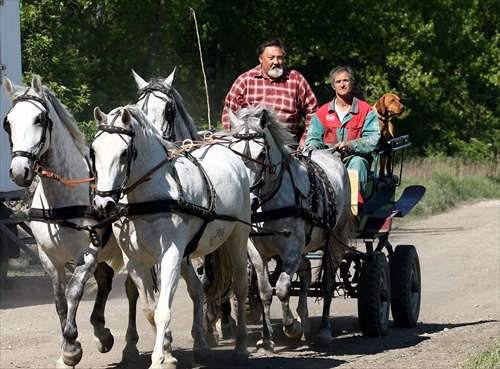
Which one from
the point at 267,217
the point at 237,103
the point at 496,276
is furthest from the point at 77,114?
the point at 267,217

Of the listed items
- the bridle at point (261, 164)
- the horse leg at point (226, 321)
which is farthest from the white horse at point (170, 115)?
the bridle at point (261, 164)

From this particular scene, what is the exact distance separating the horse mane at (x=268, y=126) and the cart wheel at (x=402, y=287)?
2.08 meters

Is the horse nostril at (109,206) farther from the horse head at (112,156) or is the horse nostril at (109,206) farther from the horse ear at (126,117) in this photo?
the horse ear at (126,117)

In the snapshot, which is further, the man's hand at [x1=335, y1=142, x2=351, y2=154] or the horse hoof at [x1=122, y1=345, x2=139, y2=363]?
the man's hand at [x1=335, y1=142, x2=351, y2=154]

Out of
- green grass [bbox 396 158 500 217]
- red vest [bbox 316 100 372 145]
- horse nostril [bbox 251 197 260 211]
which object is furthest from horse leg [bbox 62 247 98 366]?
green grass [bbox 396 158 500 217]

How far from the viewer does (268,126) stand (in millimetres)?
9133

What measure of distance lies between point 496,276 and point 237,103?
5.55m

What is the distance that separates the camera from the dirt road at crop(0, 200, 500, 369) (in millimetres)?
8711

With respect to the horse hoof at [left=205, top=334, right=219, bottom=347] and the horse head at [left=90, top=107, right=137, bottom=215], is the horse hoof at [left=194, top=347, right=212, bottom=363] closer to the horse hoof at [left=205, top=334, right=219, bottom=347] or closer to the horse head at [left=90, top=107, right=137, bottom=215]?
the horse hoof at [left=205, top=334, right=219, bottom=347]

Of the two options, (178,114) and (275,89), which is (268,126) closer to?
(178,114)

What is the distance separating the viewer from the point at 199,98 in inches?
1291

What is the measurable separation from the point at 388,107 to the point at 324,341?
8.97 feet

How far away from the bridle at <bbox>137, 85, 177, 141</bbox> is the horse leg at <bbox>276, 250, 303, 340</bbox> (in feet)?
4.87

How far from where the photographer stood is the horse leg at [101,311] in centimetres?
834
